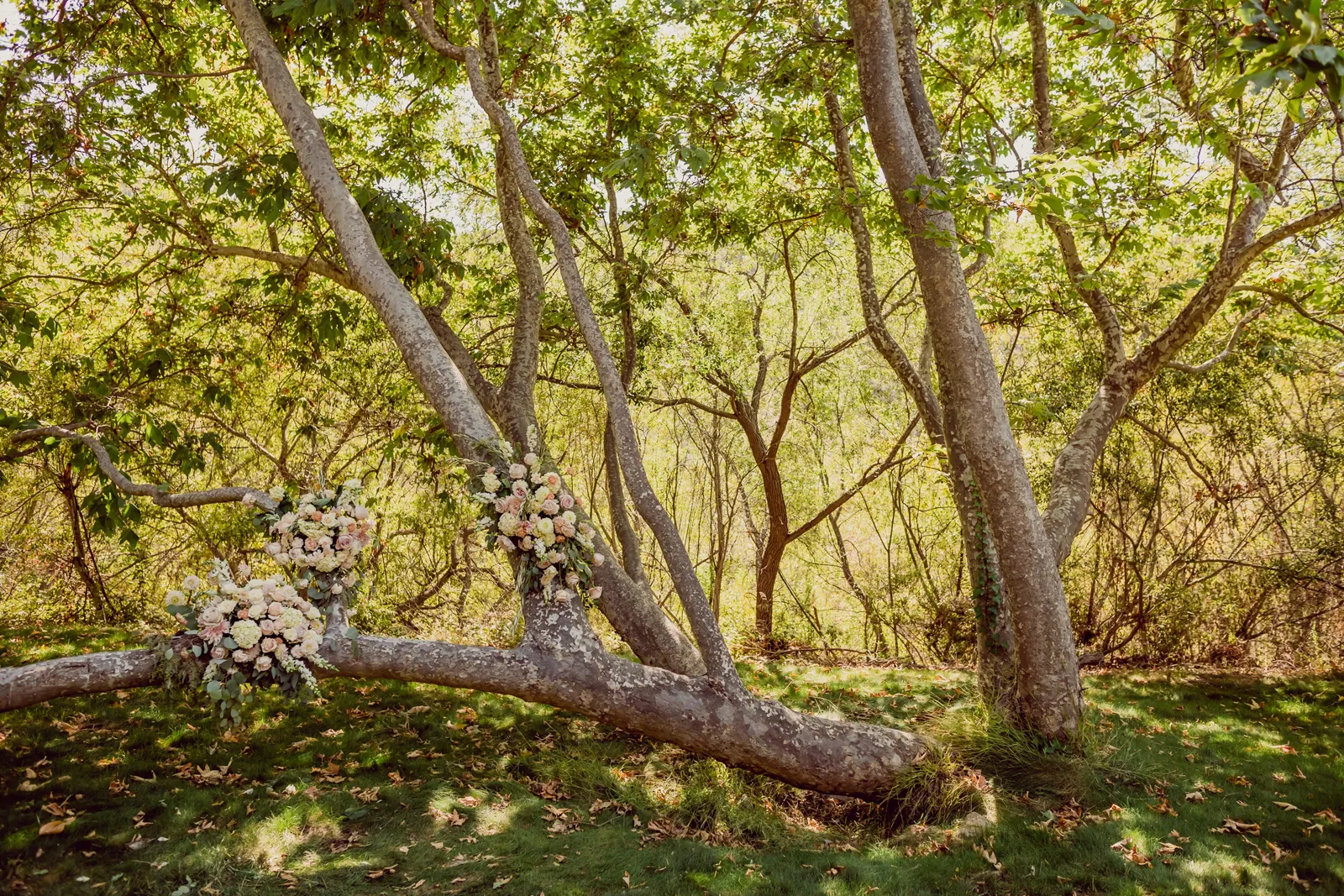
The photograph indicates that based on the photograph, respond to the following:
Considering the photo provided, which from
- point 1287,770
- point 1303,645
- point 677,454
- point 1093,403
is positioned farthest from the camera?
point 677,454

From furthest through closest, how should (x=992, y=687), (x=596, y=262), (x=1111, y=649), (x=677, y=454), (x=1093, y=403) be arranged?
(x=677, y=454)
(x=596, y=262)
(x=1111, y=649)
(x=1093, y=403)
(x=992, y=687)

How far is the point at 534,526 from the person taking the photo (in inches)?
144

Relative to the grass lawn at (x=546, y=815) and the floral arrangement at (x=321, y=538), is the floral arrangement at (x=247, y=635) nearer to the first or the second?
the floral arrangement at (x=321, y=538)

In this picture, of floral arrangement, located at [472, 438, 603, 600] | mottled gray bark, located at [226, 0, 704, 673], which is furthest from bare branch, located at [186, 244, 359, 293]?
floral arrangement, located at [472, 438, 603, 600]

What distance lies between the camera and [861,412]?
438 inches

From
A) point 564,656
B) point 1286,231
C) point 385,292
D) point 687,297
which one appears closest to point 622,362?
point 687,297

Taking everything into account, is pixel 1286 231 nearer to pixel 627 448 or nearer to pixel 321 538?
pixel 627 448

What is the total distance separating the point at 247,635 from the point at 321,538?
1.86 ft

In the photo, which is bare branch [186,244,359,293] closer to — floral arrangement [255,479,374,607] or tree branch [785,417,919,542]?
floral arrangement [255,479,374,607]

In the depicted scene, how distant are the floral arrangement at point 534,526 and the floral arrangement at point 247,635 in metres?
0.97

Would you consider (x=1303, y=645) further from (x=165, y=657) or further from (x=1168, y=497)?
(x=165, y=657)

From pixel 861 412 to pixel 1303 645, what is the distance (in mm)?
5841

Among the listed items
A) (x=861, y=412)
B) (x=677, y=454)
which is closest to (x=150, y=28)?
(x=677, y=454)

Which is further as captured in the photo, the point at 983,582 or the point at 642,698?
the point at 983,582
